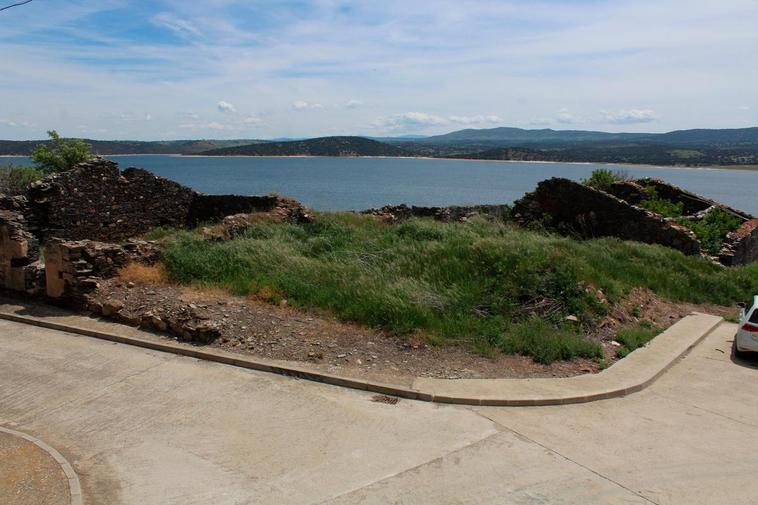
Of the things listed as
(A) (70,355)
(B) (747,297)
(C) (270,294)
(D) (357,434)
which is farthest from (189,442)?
(B) (747,297)

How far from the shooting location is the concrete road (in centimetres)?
588

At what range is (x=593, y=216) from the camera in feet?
71.4

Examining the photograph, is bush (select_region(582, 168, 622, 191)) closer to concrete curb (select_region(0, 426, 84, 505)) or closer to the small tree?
concrete curb (select_region(0, 426, 84, 505))

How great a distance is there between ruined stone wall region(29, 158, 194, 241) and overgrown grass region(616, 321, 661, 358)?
646 inches

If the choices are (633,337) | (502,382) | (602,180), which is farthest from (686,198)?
(502,382)

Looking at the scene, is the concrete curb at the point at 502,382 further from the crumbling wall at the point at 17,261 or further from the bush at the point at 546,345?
the crumbling wall at the point at 17,261

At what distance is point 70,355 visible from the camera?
963cm

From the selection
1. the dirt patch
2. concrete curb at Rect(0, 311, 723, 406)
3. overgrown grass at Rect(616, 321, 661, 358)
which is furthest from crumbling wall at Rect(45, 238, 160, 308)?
overgrown grass at Rect(616, 321, 661, 358)

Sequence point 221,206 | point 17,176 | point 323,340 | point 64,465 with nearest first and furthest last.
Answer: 1. point 64,465
2. point 323,340
3. point 221,206
4. point 17,176

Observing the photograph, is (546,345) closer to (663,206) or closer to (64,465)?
(64,465)

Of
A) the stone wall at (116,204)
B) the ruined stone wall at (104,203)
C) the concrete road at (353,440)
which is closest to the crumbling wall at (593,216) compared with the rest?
the stone wall at (116,204)

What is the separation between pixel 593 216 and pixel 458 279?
11416 mm

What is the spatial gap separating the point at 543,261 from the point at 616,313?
1793mm

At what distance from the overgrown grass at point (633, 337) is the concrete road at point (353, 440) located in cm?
106
